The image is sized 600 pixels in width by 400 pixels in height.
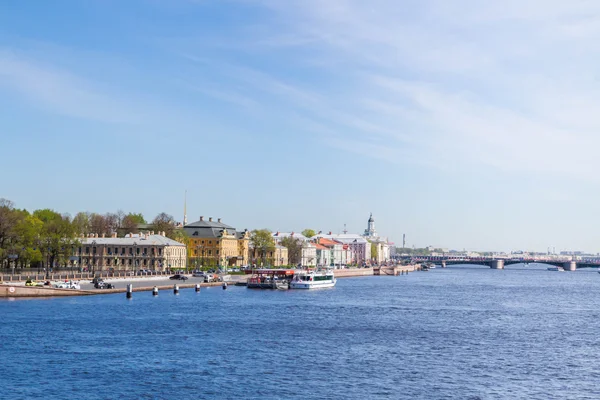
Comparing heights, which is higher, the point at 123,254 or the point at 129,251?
the point at 129,251

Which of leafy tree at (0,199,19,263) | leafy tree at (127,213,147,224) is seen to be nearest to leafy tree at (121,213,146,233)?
leafy tree at (127,213,147,224)

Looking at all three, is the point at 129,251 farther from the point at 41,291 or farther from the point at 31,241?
the point at 41,291

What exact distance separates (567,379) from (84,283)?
220 feet

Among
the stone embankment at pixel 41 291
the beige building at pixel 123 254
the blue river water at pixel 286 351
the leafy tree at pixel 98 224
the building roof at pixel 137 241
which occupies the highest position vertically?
the leafy tree at pixel 98 224

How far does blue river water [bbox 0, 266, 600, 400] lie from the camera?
38781 mm

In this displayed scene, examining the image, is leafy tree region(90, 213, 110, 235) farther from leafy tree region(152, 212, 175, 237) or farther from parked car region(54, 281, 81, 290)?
parked car region(54, 281, 81, 290)

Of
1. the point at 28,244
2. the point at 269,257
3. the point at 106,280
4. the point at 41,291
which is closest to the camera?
the point at 41,291

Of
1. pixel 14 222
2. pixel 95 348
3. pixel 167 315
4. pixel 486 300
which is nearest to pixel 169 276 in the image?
pixel 14 222

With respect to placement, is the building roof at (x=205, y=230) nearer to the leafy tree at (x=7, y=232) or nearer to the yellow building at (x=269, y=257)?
the yellow building at (x=269, y=257)

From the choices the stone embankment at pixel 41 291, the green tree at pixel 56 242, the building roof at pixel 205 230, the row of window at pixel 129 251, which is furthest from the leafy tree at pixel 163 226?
the stone embankment at pixel 41 291

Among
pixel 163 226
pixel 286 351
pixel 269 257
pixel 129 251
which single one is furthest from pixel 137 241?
pixel 286 351

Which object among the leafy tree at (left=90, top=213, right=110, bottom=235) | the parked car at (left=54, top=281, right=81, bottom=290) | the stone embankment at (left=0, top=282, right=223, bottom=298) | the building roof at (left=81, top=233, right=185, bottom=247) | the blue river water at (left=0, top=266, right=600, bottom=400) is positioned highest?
the leafy tree at (left=90, top=213, right=110, bottom=235)

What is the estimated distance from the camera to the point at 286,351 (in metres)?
50.2

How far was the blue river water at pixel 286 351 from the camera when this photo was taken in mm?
38781
